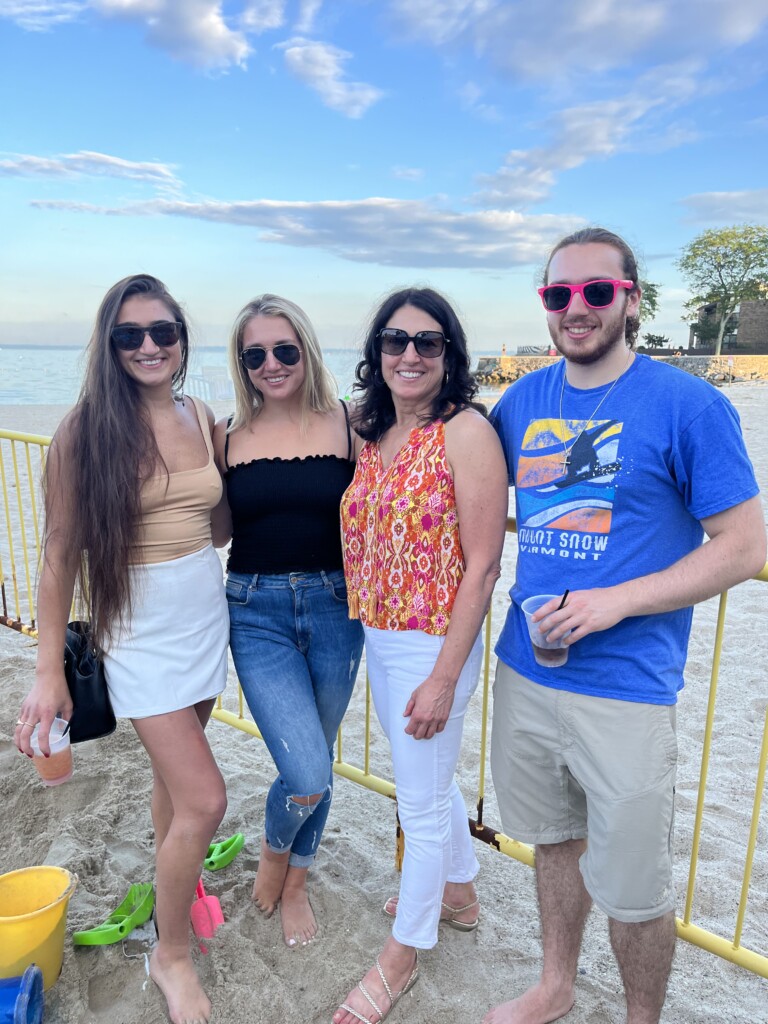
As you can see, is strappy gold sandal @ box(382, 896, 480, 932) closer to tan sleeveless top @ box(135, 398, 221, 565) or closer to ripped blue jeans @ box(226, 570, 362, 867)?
ripped blue jeans @ box(226, 570, 362, 867)

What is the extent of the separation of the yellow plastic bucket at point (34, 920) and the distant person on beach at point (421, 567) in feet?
3.13

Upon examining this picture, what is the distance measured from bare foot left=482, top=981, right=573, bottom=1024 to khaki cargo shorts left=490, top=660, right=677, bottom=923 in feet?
1.71

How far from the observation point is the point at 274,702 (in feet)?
7.66

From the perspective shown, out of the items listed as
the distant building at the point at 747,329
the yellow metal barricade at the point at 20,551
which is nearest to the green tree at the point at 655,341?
the distant building at the point at 747,329

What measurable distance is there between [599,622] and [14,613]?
5.30 m

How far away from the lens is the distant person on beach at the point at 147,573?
2.08 meters

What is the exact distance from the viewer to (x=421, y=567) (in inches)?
81.4

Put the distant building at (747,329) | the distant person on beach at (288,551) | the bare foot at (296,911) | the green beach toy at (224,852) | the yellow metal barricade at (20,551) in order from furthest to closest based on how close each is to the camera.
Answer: the distant building at (747,329)
the yellow metal barricade at (20,551)
the green beach toy at (224,852)
the bare foot at (296,911)
the distant person on beach at (288,551)

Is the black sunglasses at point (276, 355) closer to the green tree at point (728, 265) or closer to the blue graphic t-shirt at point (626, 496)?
the blue graphic t-shirt at point (626, 496)

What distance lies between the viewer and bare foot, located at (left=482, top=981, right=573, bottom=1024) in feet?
7.16

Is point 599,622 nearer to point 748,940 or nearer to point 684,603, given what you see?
point 684,603

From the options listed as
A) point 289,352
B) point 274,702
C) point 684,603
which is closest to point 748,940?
point 684,603

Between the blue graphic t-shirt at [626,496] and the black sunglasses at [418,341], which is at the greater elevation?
the black sunglasses at [418,341]

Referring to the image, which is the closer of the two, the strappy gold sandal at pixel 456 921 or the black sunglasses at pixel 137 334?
the black sunglasses at pixel 137 334
